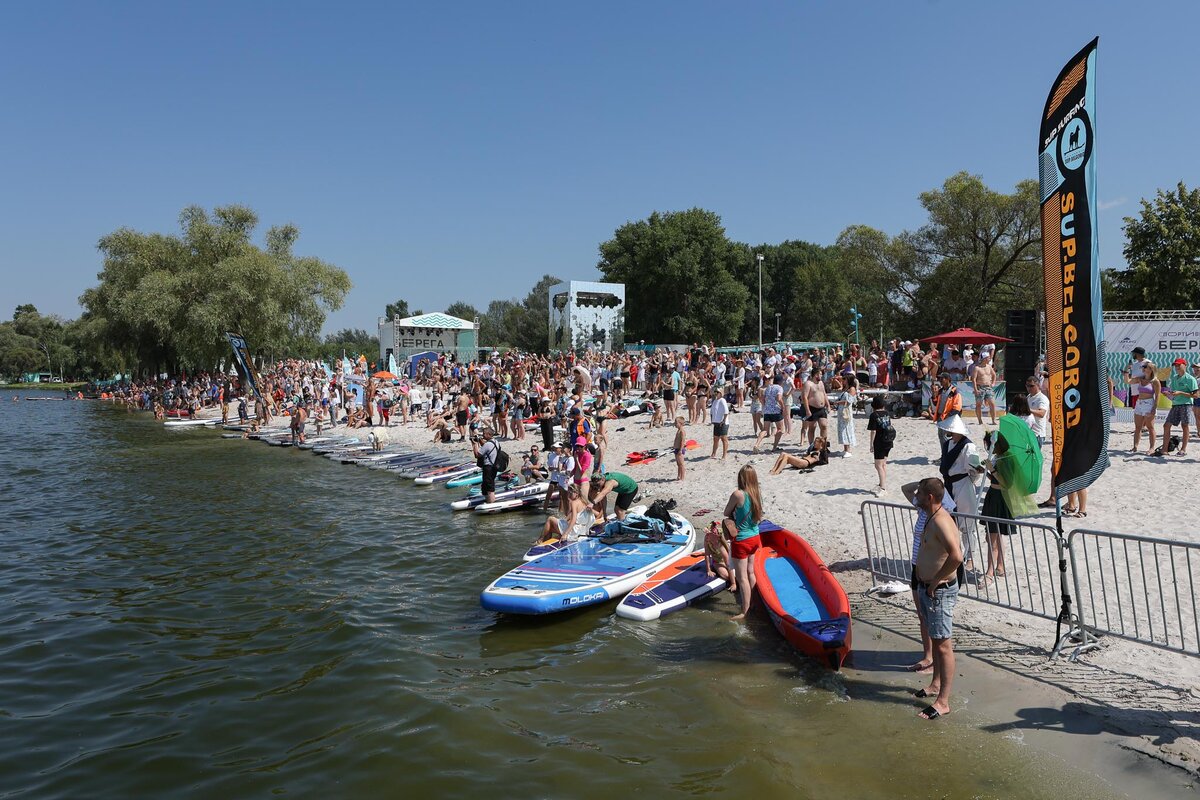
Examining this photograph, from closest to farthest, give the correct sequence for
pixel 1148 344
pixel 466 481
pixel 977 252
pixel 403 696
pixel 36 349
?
1. pixel 403 696
2. pixel 1148 344
3. pixel 466 481
4. pixel 977 252
5. pixel 36 349

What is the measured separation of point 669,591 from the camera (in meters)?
9.10

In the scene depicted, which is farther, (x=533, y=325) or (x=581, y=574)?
(x=533, y=325)

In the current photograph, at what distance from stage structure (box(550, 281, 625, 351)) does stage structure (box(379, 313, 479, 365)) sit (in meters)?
5.74

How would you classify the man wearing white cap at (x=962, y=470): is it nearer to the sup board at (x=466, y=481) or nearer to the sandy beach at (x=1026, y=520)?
the sandy beach at (x=1026, y=520)

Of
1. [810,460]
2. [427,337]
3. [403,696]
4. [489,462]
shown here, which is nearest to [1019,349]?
[810,460]

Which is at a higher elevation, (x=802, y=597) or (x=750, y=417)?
(x=750, y=417)

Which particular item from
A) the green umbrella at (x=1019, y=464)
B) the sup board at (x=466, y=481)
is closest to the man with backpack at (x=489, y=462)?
the sup board at (x=466, y=481)

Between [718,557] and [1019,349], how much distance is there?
9.62m

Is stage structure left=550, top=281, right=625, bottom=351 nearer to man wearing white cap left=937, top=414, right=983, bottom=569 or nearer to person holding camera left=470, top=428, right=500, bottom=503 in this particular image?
person holding camera left=470, top=428, right=500, bottom=503

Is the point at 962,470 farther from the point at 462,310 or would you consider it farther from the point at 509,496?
the point at 462,310

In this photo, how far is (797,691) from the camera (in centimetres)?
664

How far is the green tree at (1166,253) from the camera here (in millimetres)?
29828

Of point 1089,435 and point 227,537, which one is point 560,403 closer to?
point 227,537

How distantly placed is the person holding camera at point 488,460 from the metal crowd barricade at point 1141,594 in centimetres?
1016
